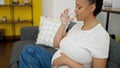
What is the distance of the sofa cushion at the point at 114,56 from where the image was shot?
3.51ft

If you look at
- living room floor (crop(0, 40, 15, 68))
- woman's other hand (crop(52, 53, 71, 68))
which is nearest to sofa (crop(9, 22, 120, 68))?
woman's other hand (crop(52, 53, 71, 68))

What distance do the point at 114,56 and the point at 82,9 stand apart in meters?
0.35

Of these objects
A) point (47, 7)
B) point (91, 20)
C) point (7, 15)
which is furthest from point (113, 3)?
point (7, 15)

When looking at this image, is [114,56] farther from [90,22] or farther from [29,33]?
[29,33]

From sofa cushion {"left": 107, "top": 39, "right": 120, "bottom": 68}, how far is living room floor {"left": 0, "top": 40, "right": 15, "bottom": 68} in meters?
1.93

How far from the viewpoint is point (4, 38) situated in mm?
4098

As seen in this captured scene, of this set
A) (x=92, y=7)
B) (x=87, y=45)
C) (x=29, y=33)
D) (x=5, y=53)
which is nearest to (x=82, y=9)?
(x=92, y=7)

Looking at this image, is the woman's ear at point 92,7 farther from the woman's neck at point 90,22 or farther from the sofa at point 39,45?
the sofa at point 39,45

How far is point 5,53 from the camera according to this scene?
321cm

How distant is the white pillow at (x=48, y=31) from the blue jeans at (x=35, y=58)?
667 millimetres

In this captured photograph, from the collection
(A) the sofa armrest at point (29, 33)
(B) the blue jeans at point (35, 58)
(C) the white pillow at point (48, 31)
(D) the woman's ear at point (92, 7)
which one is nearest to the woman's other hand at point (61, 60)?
(B) the blue jeans at point (35, 58)

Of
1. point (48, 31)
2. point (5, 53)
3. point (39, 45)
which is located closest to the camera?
point (39, 45)

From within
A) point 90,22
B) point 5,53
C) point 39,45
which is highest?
point 90,22

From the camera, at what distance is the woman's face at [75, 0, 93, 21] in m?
1.17
